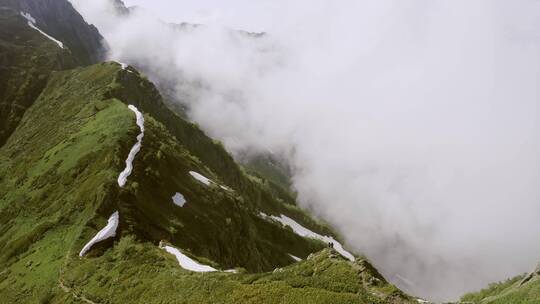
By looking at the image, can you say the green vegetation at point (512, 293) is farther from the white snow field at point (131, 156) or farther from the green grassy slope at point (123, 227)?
the white snow field at point (131, 156)

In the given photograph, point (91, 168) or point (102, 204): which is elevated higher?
point (91, 168)

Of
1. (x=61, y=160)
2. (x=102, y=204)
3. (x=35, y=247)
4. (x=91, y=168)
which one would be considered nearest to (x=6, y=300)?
(x=35, y=247)

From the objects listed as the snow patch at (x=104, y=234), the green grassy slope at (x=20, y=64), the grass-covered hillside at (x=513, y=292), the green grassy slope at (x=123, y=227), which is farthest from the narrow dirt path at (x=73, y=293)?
the green grassy slope at (x=20, y=64)

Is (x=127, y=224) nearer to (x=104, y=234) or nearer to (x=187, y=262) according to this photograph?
(x=104, y=234)

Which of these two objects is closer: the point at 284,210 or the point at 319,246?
the point at 319,246

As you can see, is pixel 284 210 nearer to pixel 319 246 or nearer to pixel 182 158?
pixel 319 246

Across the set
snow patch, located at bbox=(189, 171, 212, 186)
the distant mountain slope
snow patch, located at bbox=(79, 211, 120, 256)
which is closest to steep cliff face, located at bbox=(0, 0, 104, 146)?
the distant mountain slope
